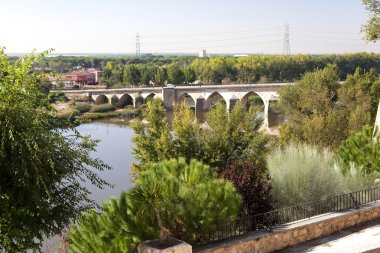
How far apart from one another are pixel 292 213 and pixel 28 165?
4905 mm

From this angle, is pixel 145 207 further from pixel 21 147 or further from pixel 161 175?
pixel 21 147

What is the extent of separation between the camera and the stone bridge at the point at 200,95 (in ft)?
198

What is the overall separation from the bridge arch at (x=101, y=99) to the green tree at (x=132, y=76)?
14016 mm

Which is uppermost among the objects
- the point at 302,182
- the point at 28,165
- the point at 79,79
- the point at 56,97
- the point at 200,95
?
the point at 56,97

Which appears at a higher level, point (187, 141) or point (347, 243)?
point (187, 141)

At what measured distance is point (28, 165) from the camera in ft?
24.9

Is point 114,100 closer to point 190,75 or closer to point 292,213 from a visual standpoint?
point 190,75

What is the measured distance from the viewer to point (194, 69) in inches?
3959

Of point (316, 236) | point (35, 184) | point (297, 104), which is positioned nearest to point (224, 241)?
point (316, 236)

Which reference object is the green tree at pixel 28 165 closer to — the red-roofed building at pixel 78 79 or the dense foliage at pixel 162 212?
the dense foliage at pixel 162 212

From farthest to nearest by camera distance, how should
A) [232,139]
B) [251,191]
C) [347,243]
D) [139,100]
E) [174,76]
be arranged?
[174,76] → [139,100] → [232,139] → [251,191] → [347,243]

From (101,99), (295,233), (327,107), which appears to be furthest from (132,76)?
(295,233)

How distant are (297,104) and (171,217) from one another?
24.6 metres

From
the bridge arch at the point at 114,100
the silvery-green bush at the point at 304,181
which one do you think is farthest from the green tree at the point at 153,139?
the bridge arch at the point at 114,100
